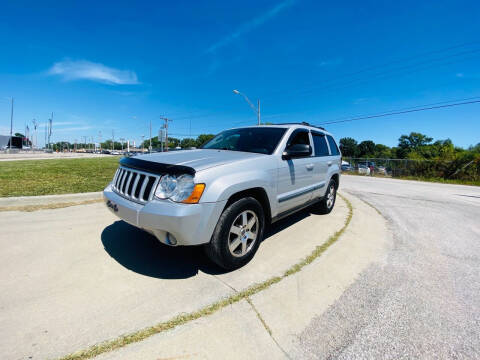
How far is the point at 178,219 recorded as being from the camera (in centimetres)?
195

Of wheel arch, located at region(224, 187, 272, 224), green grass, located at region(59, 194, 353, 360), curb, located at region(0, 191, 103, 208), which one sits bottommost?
green grass, located at region(59, 194, 353, 360)

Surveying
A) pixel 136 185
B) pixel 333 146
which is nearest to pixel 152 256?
pixel 136 185

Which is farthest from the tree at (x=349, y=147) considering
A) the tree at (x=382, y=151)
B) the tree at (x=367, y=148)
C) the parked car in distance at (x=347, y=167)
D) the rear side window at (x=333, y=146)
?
the rear side window at (x=333, y=146)

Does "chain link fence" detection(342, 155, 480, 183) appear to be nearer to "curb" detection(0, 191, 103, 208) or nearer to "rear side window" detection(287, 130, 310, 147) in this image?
Answer: "rear side window" detection(287, 130, 310, 147)

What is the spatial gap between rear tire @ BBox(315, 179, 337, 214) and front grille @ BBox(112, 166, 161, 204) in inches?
138

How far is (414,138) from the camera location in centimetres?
7512

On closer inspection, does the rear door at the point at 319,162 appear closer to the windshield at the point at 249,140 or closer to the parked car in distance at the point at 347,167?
the windshield at the point at 249,140

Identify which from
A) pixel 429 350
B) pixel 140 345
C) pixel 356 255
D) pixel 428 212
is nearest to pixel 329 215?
pixel 356 255

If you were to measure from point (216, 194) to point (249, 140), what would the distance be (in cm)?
167

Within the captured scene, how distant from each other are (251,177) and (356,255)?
1.83 m

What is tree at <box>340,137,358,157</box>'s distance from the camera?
87444mm

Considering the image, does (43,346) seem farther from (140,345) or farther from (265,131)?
(265,131)

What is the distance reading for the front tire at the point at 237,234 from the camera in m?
2.22

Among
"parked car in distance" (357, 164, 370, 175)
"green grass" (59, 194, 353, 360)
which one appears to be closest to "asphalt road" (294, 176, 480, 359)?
"green grass" (59, 194, 353, 360)
